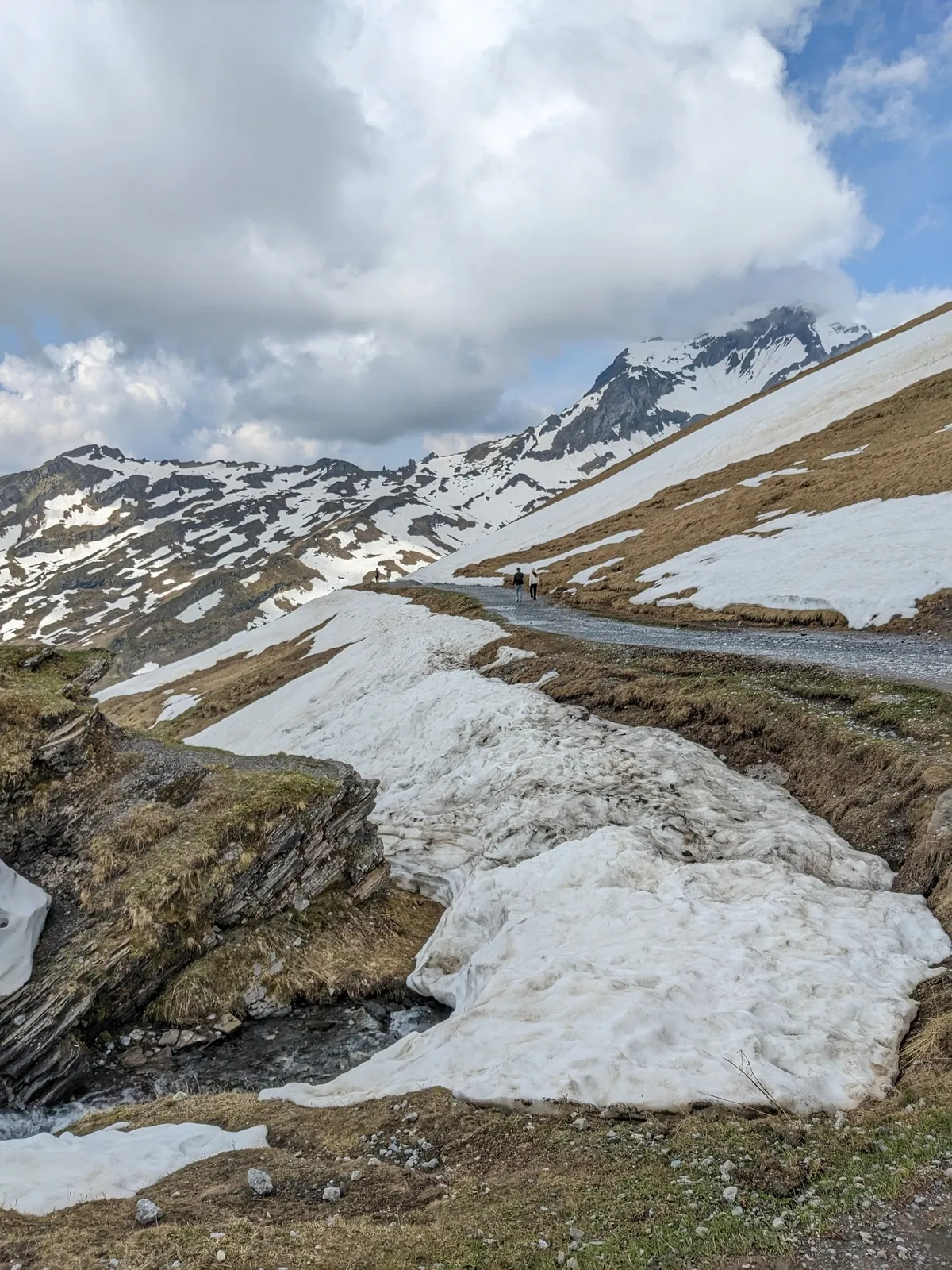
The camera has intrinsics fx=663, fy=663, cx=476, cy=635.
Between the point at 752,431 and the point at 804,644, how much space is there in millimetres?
67218

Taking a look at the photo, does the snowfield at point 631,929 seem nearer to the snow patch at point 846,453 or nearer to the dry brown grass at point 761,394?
the snow patch at point 846,453

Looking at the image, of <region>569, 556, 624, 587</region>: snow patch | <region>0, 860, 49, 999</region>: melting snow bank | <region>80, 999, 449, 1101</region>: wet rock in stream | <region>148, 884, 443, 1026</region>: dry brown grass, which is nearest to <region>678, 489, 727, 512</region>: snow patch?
<region>569, 556, 624, 587</region>: snow patch

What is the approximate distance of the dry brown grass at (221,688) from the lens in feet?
168

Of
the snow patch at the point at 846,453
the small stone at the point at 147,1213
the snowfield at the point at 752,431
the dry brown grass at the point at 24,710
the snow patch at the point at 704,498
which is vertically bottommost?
the small stone at the point at 147,1213

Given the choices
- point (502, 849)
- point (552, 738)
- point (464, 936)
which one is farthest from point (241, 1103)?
point (552, 738)

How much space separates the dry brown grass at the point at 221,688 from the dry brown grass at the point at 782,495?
22308 millimetres

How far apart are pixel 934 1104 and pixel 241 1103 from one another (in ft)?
30.1

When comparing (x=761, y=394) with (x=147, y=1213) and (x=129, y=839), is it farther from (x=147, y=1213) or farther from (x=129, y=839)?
(x=147, y=1213)

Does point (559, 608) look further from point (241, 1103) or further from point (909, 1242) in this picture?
point (909, 1242)

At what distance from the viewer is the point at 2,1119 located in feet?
36.1

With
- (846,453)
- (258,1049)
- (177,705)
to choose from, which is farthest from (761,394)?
(258,1049)

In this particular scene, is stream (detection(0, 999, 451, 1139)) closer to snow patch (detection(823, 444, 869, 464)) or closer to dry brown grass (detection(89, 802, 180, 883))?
dry brown grass (detection(89, 802, 180, 883))

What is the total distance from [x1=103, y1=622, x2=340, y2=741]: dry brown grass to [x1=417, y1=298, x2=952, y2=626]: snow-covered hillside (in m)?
22.7

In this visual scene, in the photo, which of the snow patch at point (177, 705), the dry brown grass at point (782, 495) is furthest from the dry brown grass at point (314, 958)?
the snow patch at point (177, 705)
